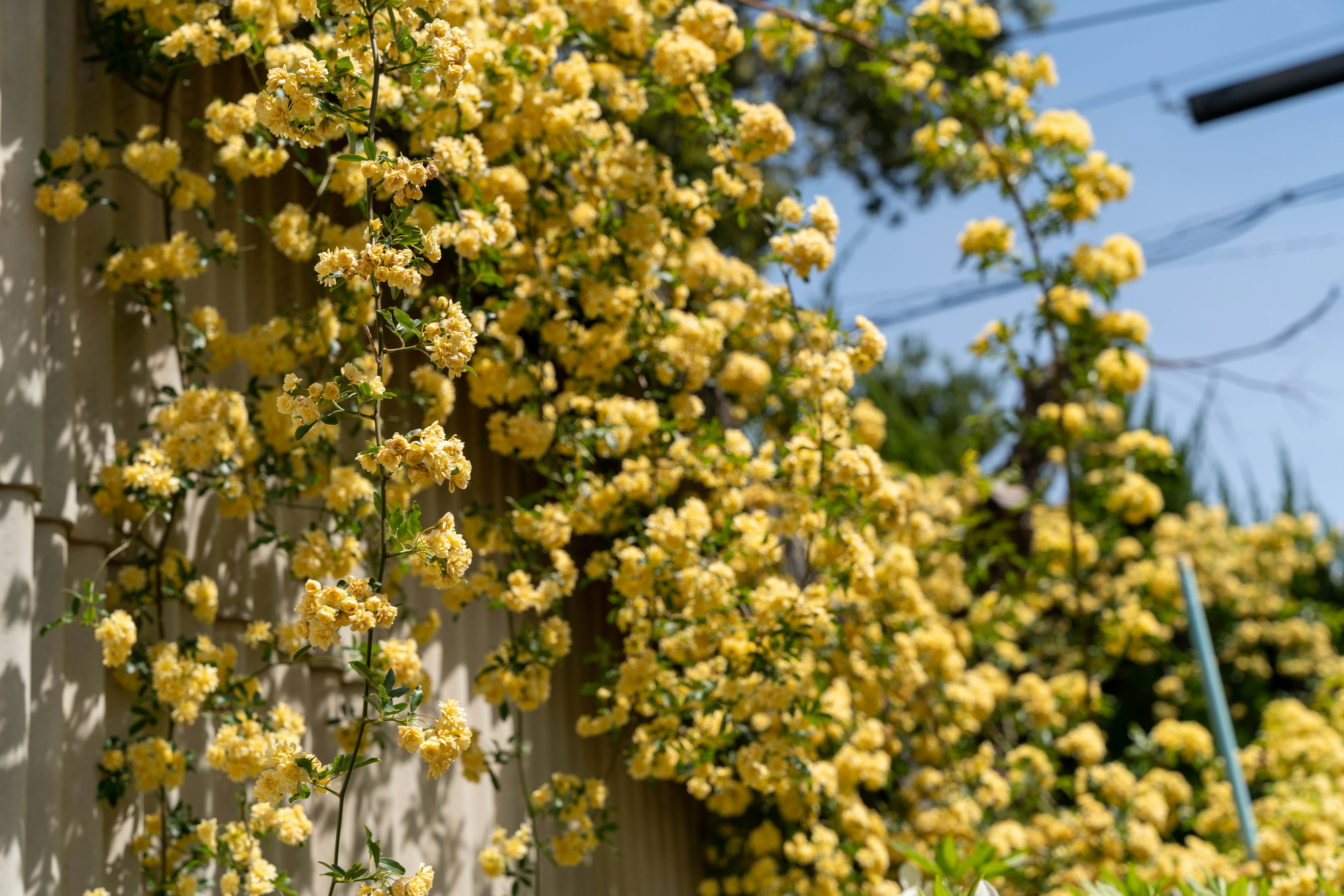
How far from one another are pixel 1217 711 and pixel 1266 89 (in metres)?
2.11

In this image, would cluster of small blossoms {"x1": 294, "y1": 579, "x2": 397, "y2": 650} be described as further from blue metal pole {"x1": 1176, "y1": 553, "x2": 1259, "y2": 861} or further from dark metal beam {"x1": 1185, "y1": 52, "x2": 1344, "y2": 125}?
dark metal beam {"x1": 1185, "y1": 52, "x2": 1344, "y2": 125}

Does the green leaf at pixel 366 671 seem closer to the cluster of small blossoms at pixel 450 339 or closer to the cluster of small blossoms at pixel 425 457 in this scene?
the cluster of small blossoms at pixel 425 457

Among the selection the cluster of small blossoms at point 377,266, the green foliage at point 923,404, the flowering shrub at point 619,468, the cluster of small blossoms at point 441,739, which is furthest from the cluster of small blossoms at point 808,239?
the green foliage at point 923,404

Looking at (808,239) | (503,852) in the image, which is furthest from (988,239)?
(503,852)

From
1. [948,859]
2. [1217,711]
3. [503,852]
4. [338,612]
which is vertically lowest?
[948,859]

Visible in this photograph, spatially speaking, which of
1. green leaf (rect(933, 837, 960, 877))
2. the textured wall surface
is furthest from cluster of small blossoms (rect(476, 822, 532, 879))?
green leaf (rect(933, 837, 960, 877))

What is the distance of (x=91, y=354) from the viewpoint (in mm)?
1509

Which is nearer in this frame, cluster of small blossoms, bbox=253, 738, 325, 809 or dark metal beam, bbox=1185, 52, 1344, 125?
cluster of small blossoms, bbox=253, 738, 325, 809

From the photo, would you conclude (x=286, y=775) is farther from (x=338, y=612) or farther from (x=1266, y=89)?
(x=1266, y=89)

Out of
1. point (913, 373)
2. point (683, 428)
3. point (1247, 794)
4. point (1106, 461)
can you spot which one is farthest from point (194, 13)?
point (913, 373)

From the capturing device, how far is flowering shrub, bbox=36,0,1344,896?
4.41 feet

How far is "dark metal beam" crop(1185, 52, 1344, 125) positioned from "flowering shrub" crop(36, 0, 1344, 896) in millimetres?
927

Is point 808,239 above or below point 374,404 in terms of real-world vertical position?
above

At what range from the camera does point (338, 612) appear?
39.7 inches
